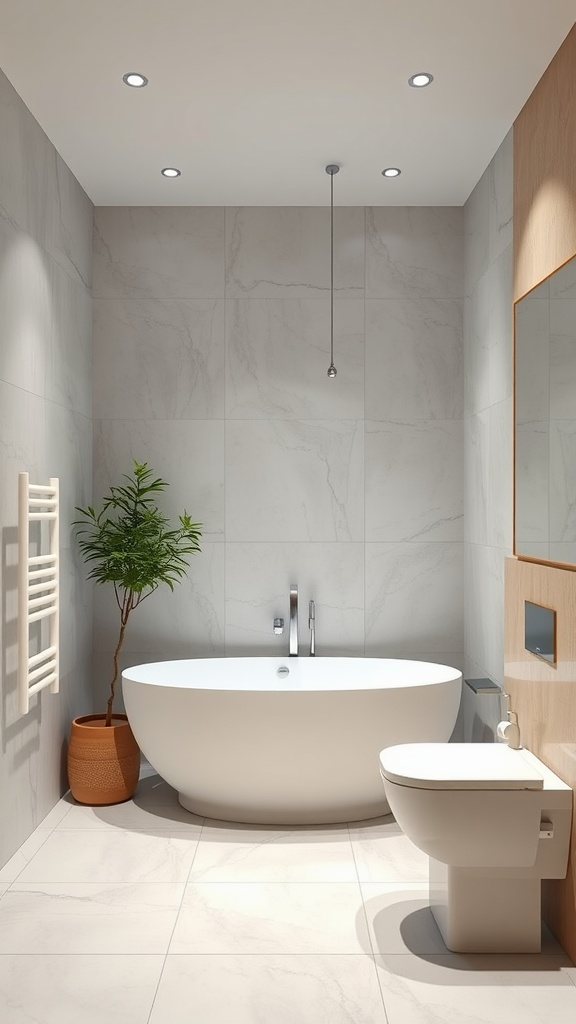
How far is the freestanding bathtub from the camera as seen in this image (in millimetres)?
3416

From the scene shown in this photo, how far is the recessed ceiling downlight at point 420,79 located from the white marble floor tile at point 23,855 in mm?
3217

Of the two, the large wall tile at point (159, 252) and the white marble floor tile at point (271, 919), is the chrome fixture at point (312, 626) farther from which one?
the large wall tile at point (159, 252)

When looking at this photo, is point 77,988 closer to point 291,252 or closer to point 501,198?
point 501,198

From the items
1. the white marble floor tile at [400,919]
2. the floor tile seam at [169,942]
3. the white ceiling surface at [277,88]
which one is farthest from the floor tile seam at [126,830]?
the white ceiling surface at [277,88]

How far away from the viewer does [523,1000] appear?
7.65 ft

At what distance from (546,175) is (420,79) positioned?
0.60 meters

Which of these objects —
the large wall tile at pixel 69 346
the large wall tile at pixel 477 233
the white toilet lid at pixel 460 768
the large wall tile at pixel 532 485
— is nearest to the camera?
the white toilet lid at pixel 460 768

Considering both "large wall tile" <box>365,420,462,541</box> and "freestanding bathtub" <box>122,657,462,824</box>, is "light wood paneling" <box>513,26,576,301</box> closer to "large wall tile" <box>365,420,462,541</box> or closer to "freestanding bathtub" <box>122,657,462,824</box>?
"large wall tile" <box>365,420,462,541</box>

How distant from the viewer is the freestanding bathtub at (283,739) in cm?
342


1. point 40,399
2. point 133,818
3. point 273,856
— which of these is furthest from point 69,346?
point 273,856

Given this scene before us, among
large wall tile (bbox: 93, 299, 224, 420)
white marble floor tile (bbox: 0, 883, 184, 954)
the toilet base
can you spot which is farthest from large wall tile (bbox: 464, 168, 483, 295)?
white marble floor tile (bbox: 0, 883, 184, 954)

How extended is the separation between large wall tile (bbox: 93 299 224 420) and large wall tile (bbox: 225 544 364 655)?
795mm

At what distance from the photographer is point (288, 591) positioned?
175 inches

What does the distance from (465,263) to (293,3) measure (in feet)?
6.50
